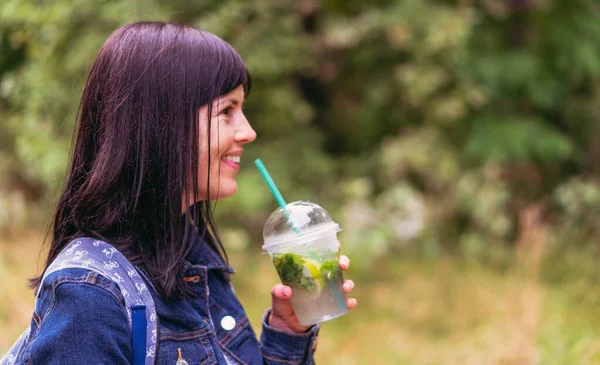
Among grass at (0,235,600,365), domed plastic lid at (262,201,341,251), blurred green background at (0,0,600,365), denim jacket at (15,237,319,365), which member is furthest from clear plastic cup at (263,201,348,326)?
blurred green background at (0,0,600,365)

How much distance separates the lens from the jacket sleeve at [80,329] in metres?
1.25

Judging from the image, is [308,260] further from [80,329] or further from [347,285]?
[80,329]

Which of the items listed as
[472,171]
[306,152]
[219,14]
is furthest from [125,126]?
[472,171]

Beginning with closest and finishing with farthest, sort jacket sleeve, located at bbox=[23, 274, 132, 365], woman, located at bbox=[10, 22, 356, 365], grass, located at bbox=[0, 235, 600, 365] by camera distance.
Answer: jacket sleeve, located at bbox=[23, 274, 132, 365], woman, located at bbox=[10, 22, 356, 365], grass, located at bbox=[0, 235, 600, 365]

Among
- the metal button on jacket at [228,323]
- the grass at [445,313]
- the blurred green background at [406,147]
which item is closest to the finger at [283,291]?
the metal button on jacket at [228,323]

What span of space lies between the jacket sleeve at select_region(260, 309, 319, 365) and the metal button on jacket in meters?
0.17

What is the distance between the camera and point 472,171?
5836 millimetres

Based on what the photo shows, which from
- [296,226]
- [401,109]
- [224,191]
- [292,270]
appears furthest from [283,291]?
[401,109]

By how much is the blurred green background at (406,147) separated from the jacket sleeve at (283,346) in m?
2.36

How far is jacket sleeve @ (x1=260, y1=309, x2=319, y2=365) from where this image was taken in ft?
5.96

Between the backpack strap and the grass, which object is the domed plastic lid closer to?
the backpack strap

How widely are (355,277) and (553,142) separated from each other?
76.8 inches

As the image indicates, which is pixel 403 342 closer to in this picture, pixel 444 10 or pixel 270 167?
pixel 270 167

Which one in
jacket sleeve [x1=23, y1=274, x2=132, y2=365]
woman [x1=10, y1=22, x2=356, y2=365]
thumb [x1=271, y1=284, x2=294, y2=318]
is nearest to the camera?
jacket sleeve [x1=23, y1=274, x2=132, y2=365]
